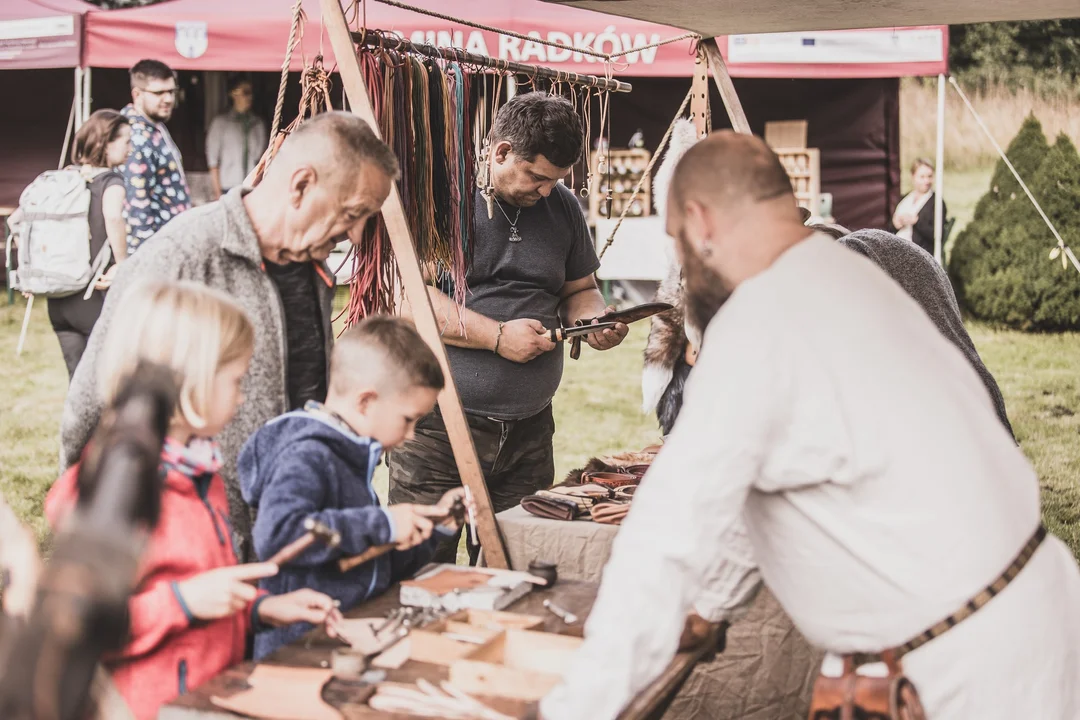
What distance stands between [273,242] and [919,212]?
9647mm

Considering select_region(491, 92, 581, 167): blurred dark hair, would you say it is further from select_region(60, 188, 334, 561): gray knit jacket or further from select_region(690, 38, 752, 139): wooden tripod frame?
select_region(60, 188, 334, 561): gray knit jacket

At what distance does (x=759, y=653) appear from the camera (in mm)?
2980

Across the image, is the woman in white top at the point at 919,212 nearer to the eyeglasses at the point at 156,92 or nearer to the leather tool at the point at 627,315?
the eyeglasses at the point at 156,92

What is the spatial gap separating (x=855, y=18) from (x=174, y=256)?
2.47 m

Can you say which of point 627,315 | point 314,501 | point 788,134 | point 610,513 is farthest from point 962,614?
point 788,134

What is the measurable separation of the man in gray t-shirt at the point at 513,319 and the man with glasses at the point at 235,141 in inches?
340

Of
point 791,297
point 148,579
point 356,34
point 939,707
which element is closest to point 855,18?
point 356,34

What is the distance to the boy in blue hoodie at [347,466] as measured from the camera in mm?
2023

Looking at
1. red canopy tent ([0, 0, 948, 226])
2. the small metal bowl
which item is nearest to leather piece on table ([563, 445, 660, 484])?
the small metal bowl

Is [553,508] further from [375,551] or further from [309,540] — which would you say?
[309,540]

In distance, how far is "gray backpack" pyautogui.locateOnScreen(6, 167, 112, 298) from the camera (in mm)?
5691

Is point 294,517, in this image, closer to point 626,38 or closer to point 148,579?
point 148,579

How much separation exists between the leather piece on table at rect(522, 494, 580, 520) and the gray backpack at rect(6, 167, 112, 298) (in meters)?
3.52

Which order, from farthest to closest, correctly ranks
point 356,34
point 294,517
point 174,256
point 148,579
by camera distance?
point 356,34 < point 174,256 < point 294,517 < point 148,579
